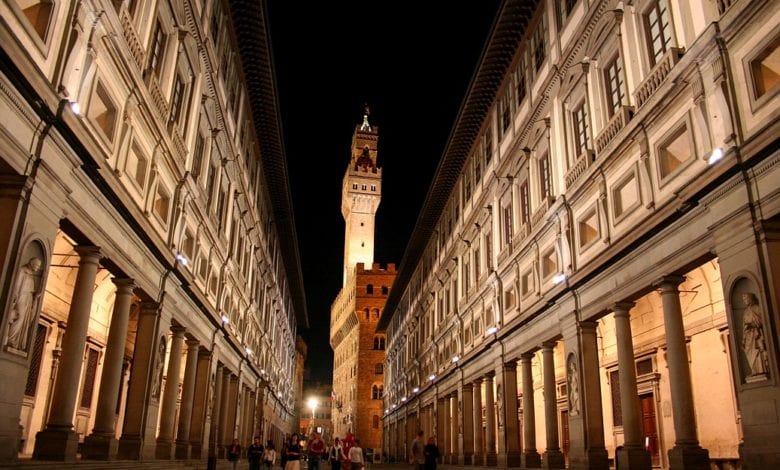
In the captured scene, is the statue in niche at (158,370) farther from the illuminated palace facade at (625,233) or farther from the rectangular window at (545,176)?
the rectangular window at (545,176)

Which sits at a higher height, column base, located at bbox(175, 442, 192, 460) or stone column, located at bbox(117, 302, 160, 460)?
stone column, located at bbox(117, 302, 160, 460)

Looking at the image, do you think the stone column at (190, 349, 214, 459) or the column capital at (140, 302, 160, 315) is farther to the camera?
the stone column at (190, 349, 214, 459)

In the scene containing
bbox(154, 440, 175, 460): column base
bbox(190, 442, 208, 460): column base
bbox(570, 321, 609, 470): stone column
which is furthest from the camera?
bbox(190, 442, 208, 460): column base

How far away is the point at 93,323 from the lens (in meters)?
24.1

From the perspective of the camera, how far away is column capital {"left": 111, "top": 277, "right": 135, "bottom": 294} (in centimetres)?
1725

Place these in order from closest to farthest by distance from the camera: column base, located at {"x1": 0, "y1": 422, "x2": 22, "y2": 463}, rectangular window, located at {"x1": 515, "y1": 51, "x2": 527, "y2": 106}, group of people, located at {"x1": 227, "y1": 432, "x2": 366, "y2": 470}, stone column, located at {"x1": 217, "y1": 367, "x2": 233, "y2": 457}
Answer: column base, located at {"x1": 0, "y1": 422, "x2": 22, "y2": 463}
group of people, located at {"x1": 227, "y1": 432, "x2": 366, "y2": 470}
rectangular window, located at {"x1": 515, "y1": 51, "x2": 527, "y2": 106}
stone column, located at {"x1": 217, "y1": 367, "x2": 233, "y2": 457}

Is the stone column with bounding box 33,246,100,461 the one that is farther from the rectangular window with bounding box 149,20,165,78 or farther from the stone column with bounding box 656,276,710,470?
the stone column with bounding box 656,276,710,470

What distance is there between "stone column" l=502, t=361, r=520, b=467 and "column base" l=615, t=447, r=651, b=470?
35.7 ft

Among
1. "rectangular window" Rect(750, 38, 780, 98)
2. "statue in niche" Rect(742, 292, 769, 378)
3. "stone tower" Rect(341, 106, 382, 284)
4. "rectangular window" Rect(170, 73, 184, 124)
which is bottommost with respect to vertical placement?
"statue in niche" Rect(742, 292, 769, 378)

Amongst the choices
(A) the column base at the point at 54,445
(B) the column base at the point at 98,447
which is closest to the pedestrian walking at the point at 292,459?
(B) the column base at the point at 98,447

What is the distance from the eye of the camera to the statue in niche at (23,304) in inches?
428

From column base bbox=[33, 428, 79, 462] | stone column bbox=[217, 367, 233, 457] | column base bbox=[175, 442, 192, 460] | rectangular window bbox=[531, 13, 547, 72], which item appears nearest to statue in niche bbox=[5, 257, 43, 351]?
column base bbox=[33, 428, 79, 462]

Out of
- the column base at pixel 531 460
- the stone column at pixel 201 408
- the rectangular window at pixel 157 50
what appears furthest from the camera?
the stone column at pixel 201 408

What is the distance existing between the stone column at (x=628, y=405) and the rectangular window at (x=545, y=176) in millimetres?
7187
